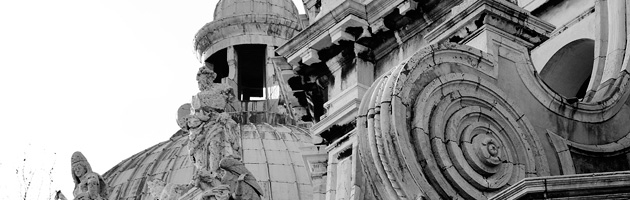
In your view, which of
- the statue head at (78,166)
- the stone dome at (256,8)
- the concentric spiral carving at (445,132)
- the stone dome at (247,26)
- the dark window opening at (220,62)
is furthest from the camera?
the stone dome at (256,8)

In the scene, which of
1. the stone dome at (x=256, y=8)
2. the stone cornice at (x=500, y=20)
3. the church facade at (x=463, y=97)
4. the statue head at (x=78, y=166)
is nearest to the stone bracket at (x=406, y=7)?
the church facade at (x=463, y=97)

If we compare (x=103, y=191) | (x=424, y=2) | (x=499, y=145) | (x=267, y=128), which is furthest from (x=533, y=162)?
(x=267, y=128)

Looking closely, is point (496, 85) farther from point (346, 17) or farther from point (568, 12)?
point (568, 12)

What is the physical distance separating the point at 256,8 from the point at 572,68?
5206 centimetres

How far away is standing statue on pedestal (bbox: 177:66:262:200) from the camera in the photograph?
33281mm

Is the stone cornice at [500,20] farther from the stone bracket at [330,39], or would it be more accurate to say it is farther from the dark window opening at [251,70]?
the dark window opening at [251,70]

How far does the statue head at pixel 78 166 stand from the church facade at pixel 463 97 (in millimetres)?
8597

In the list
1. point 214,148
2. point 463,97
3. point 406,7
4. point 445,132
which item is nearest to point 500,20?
point 463,97

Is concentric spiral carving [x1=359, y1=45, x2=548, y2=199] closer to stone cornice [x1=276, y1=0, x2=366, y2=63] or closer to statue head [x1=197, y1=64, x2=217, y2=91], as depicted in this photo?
stone cornice [x1=276, y1=0, x2=366, y2=63]

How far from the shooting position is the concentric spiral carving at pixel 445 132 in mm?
21109

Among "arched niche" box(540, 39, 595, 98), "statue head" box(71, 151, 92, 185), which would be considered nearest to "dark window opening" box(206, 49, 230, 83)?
"statue head" box(71, 151, 92, 185)

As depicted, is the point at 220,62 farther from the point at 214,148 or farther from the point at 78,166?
the point at 214,148

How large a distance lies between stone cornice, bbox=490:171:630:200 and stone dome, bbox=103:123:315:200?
1797 inches

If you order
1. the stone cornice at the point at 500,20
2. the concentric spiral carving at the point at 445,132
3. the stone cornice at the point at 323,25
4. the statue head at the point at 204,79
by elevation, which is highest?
the statue head at the point at 204,79
